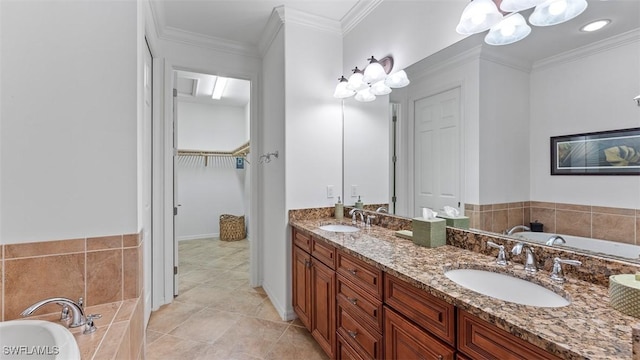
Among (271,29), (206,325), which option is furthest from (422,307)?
(271,29)

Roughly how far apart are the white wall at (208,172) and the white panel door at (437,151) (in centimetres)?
457

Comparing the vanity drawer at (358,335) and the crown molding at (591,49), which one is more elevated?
the crown molding at (591,49)

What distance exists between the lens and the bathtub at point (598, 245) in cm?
102

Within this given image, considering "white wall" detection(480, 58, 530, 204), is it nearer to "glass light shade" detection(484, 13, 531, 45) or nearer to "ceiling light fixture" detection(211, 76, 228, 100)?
"glass light shade" detection(484, 13, 531, 45)

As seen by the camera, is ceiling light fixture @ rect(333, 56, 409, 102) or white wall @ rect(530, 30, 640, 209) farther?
ceiling light fixture @ rect(333, 56, 409, 102)

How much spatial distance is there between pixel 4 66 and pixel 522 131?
2311 mm

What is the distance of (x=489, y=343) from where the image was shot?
87 centimetres

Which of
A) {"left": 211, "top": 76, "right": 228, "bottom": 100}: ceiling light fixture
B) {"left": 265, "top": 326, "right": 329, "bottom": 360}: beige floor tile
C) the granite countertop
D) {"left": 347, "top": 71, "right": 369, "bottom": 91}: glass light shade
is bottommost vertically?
{"left": 265, "top": 326, "right": 329, "bottom": 360}: beige floor tile

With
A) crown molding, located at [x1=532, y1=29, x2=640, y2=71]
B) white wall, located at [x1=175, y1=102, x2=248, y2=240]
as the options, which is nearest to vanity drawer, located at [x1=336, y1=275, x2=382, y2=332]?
crown molding, located at [x1=532, y1=29, x2=640, y2=71]

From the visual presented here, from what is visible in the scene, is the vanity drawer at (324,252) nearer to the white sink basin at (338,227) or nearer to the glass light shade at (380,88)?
the white sink basin at (338,227)

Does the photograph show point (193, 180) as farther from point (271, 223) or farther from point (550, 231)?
point (550, 231)

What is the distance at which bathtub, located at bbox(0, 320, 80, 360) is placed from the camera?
1036mm

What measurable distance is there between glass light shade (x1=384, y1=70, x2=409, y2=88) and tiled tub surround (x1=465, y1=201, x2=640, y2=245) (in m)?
0.97

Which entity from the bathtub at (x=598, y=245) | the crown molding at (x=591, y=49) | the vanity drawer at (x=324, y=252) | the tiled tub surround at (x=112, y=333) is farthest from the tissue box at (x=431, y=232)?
the tiled tub surround at (x=112, y=333)
